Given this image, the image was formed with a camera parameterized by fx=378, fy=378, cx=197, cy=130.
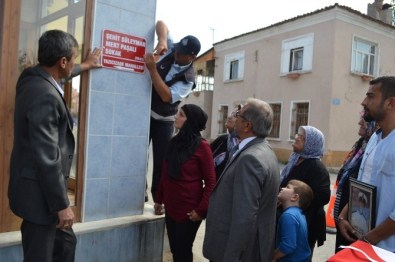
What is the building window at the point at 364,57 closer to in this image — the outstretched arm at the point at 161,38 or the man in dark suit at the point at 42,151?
the outstretched arm at the point at 161,38

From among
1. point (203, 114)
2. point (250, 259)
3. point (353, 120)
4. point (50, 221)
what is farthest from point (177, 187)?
point (353, 120)

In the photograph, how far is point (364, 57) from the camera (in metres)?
16.6

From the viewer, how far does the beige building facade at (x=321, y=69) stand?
15.5 m

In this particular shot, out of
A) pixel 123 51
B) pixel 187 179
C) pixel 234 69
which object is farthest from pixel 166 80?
pixel 234 69

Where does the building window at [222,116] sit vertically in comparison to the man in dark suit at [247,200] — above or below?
above

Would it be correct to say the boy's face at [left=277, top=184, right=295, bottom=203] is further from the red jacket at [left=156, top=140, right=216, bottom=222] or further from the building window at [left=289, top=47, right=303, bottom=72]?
the building window at [left=289, top=47, right=303, bottom=72]

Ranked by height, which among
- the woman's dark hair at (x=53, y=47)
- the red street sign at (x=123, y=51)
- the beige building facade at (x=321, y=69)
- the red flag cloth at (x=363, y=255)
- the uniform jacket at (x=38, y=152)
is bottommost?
the red flag cloth at (x=363, y=255)

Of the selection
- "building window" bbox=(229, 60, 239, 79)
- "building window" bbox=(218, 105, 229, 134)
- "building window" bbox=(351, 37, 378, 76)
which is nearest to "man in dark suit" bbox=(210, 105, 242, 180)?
"building window" bbox=(351, 37, 378, 76)

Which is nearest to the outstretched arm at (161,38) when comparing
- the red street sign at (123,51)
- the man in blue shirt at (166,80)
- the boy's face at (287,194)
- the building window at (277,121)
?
the man in blue shirt at (166,80)

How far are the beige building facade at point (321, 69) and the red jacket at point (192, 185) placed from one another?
42.9 ft

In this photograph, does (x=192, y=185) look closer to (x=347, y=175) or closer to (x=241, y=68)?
(x=347, y=175)

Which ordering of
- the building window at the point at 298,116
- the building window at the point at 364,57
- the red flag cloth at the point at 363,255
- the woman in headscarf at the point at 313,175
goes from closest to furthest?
the red flag cloth at the point at 363,255, the woman in headscarf at the point at 313,175, the building window at the point at 364,57, the building window at the point at 298,116

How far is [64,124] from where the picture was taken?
7.67 ft

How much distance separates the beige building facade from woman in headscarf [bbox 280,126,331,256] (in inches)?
497
